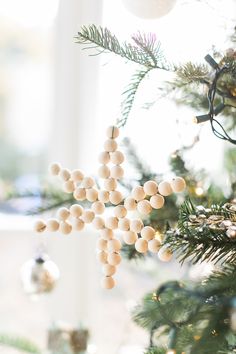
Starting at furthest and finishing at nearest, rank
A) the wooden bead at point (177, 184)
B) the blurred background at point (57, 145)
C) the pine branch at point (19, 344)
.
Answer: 1. the blurred background at point (57, 145)
2. the pine branch at point (19, 344)
3. the wooden bead at point (177, 184)

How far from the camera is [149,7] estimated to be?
60cm

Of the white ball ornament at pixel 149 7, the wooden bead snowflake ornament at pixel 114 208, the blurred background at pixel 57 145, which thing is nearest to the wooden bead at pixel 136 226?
the wooden bead snowflake ornament at pixel 114 208

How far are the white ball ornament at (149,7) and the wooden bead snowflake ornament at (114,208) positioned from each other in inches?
5.9

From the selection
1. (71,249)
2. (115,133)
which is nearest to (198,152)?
(71,249)

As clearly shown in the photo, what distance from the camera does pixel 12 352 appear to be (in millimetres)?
986

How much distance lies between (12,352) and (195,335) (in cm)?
65

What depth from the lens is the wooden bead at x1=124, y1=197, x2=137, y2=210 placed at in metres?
0.54

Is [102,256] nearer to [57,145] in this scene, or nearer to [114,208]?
[114,208]

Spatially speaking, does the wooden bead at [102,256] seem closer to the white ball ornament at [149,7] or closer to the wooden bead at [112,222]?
the wooden bead at [112,222]

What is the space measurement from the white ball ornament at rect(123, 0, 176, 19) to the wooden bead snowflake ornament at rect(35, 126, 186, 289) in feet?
0.50

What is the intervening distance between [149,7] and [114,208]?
0.80ft

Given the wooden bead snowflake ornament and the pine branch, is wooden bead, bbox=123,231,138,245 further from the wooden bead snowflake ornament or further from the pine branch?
the pine branch

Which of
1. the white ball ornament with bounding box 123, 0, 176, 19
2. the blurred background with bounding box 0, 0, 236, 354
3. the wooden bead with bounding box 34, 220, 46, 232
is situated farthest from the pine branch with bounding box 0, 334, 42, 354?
the white ball ornament with bounding box 123, 0, 176, 19

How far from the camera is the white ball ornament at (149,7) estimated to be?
23.4 inches
